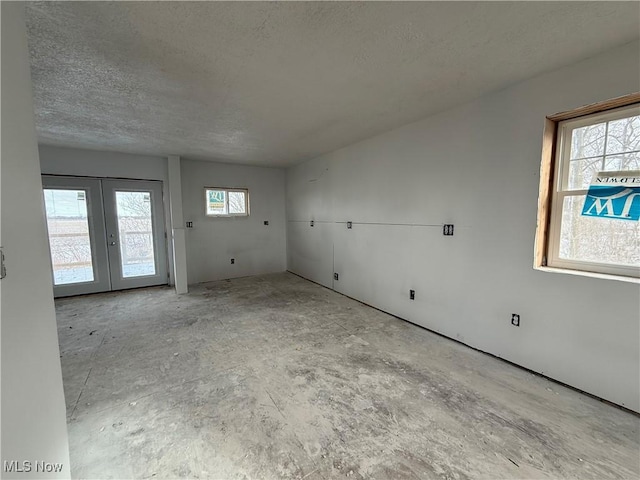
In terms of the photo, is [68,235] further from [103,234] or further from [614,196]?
[614,196]

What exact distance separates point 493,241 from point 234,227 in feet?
16.4

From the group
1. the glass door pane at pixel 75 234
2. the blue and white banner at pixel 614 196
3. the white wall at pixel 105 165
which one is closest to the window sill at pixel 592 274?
the blue and white banner at pixel 614 196

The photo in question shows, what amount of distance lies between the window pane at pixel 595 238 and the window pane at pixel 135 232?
20.1 feet

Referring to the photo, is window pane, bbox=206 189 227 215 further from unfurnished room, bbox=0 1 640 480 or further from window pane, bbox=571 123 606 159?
window pane, bbox=571 123 606 159

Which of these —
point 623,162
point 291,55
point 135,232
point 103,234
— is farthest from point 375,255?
point 103,234

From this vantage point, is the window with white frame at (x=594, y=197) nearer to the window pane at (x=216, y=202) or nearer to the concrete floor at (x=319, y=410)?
the concrete floor at (x=319, y=410)

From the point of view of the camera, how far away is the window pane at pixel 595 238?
1952 millimetres

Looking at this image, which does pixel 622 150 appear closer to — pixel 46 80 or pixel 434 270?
pixel 434 270

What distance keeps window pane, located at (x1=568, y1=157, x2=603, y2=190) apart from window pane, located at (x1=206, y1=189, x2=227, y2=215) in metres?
5.59

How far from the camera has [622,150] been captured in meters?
1.96

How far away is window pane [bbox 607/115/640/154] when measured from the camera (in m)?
1.91

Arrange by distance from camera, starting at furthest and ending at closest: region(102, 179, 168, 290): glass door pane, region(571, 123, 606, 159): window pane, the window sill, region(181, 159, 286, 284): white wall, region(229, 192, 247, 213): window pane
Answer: region(229, 192, 247, 213): window pane < region(181, 159, 286, 284): white wall < region(102, 179, 168, 290): glass door pane < region(571, 123, 606, 159): window pane < the window sill

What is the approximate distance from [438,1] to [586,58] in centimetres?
142

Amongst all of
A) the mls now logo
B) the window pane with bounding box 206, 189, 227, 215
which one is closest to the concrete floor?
the mls now logo
